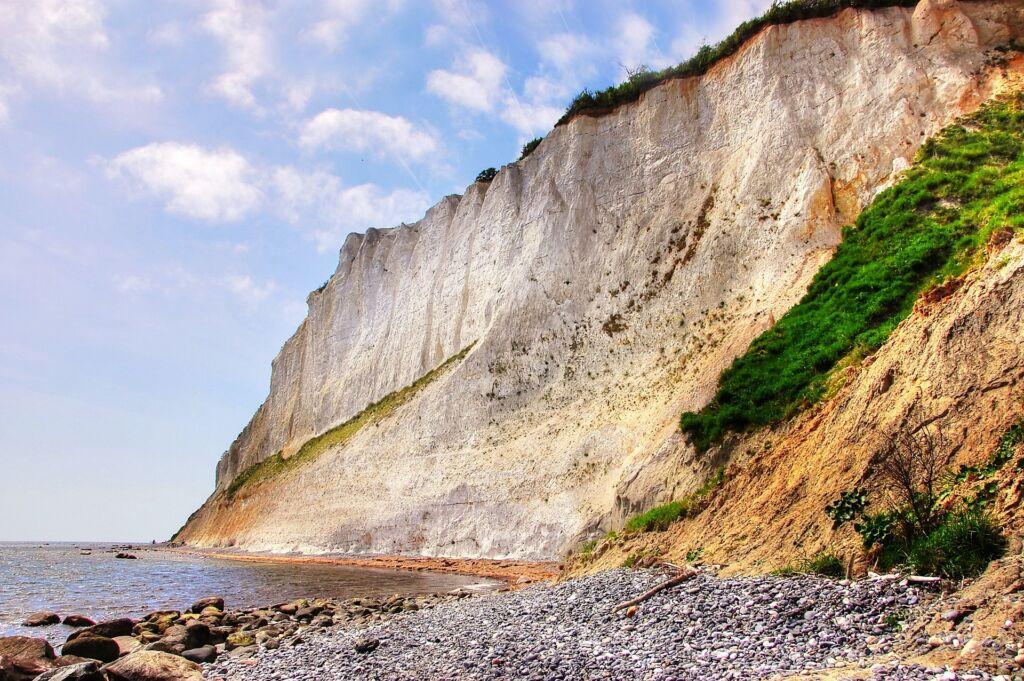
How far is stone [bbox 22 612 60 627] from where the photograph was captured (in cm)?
1375

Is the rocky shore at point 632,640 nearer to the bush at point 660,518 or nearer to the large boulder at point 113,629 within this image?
the large boulder at point 113,629

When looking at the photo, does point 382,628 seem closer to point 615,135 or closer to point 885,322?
point 885,322

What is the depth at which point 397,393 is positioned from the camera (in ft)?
125

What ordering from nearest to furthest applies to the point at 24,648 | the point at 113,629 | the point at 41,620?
the point at 24,648 < the point at 113,629 < the point at 41,620

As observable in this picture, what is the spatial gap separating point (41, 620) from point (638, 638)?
1313 cm

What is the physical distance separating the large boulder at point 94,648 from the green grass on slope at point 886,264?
11.2 metres

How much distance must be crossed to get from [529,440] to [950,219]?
1507 cm

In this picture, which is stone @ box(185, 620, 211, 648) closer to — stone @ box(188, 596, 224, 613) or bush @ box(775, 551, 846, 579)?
stone @ box(188, 596, 224, 613)

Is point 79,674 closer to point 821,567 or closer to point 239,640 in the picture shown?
point 239,640

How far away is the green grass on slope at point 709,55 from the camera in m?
27.3

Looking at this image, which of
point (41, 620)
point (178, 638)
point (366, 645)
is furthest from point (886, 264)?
point (41, 620)

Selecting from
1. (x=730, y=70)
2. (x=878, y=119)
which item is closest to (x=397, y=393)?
(x=730, y=70)

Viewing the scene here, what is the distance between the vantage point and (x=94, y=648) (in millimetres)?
10188

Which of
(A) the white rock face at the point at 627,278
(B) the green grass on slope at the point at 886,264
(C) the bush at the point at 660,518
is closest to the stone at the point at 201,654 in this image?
(C) the bush at the point at 660,518
